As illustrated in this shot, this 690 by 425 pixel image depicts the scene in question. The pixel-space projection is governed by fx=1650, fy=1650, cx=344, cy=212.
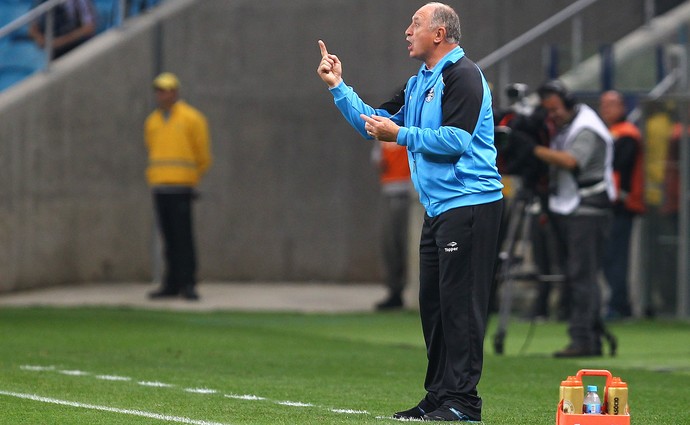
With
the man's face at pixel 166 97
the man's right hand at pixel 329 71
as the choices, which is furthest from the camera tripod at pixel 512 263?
A: the man's face at pixel 166 97

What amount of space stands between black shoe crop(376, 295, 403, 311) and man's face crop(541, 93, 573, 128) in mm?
4878

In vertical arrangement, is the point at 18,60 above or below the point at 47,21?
below

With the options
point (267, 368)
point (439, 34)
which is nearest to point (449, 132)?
point (439, 34)

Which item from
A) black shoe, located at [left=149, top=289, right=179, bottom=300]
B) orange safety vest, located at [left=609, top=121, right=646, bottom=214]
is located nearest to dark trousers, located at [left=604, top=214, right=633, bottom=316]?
orange safety vest, located at [left=609, top=121, right=646, bottom=214]

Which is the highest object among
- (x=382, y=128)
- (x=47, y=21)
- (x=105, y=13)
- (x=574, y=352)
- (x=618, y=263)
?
(x=105, y=13)

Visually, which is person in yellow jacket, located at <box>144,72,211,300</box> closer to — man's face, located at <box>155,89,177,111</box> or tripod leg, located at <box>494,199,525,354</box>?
man's face, located at <box>155,89,177,111</box>

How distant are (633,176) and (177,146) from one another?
4923 millimetres

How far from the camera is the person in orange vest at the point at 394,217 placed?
58.3ft

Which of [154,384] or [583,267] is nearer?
Answer: [154,384]

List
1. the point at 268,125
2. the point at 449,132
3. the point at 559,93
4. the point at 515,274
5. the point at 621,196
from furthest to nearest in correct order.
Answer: the point at 268,125, the point at 621,196, the point at 515,274, the point at 559,93, the point at 449,132

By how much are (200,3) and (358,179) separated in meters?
2.88

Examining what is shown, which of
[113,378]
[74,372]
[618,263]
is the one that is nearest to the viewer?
[113,378]

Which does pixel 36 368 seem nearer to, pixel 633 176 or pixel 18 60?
pixel 633 176

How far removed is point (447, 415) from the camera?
7855 mm
